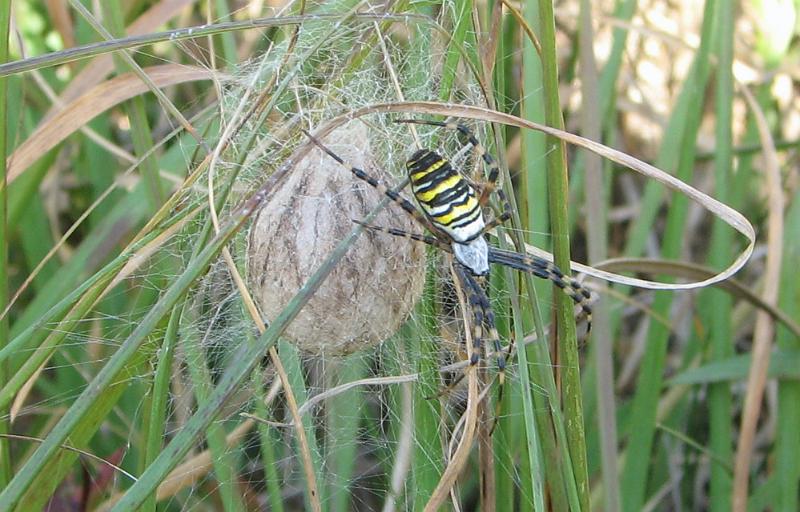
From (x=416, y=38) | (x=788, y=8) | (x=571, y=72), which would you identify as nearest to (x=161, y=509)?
(x=416, y=38)

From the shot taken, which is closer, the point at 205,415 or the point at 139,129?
the point at 205,415

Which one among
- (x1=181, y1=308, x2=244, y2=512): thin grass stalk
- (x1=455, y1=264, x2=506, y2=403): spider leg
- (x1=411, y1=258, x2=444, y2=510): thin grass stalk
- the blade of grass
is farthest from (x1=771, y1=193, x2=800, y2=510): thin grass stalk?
the blade of grass

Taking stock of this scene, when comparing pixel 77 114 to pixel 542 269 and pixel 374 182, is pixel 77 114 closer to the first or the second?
pixel 374 182

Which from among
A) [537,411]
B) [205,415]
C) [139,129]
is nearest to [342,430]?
[537,411]

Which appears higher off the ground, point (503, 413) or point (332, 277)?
point (332, 277)

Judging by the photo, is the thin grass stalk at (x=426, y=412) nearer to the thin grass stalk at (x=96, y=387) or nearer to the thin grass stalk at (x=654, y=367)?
the thin grass stalk at (x=96, y=387)

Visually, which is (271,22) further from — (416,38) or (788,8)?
(788,8)
